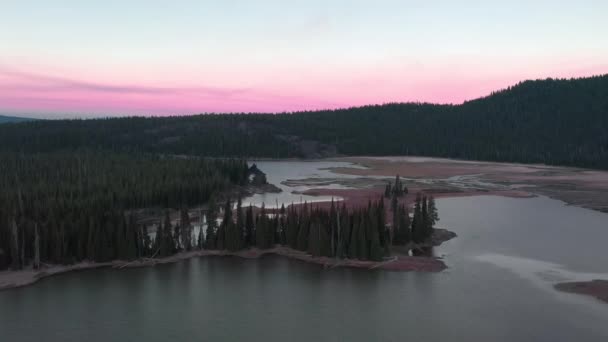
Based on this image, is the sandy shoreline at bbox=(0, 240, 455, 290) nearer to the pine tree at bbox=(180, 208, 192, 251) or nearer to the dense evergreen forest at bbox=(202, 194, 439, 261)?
the dense evergreen forest at bbox=(202, 194, 439, 261)

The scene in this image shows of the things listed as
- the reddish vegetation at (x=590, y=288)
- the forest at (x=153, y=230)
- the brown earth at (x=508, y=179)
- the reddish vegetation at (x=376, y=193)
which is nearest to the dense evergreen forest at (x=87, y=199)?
the forest at (x=153, y=230)

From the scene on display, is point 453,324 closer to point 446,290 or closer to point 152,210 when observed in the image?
point 446,290

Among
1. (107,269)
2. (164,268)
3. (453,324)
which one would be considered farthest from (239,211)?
(453,324)

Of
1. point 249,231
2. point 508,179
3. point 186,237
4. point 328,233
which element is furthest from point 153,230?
point 508,179

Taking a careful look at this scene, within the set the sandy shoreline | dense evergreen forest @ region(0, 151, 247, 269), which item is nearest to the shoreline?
the sandy shoreline

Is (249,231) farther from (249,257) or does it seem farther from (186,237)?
(186,237)

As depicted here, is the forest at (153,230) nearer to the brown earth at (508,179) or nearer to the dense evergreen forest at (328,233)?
the dense evergreen forest at (328,233)
